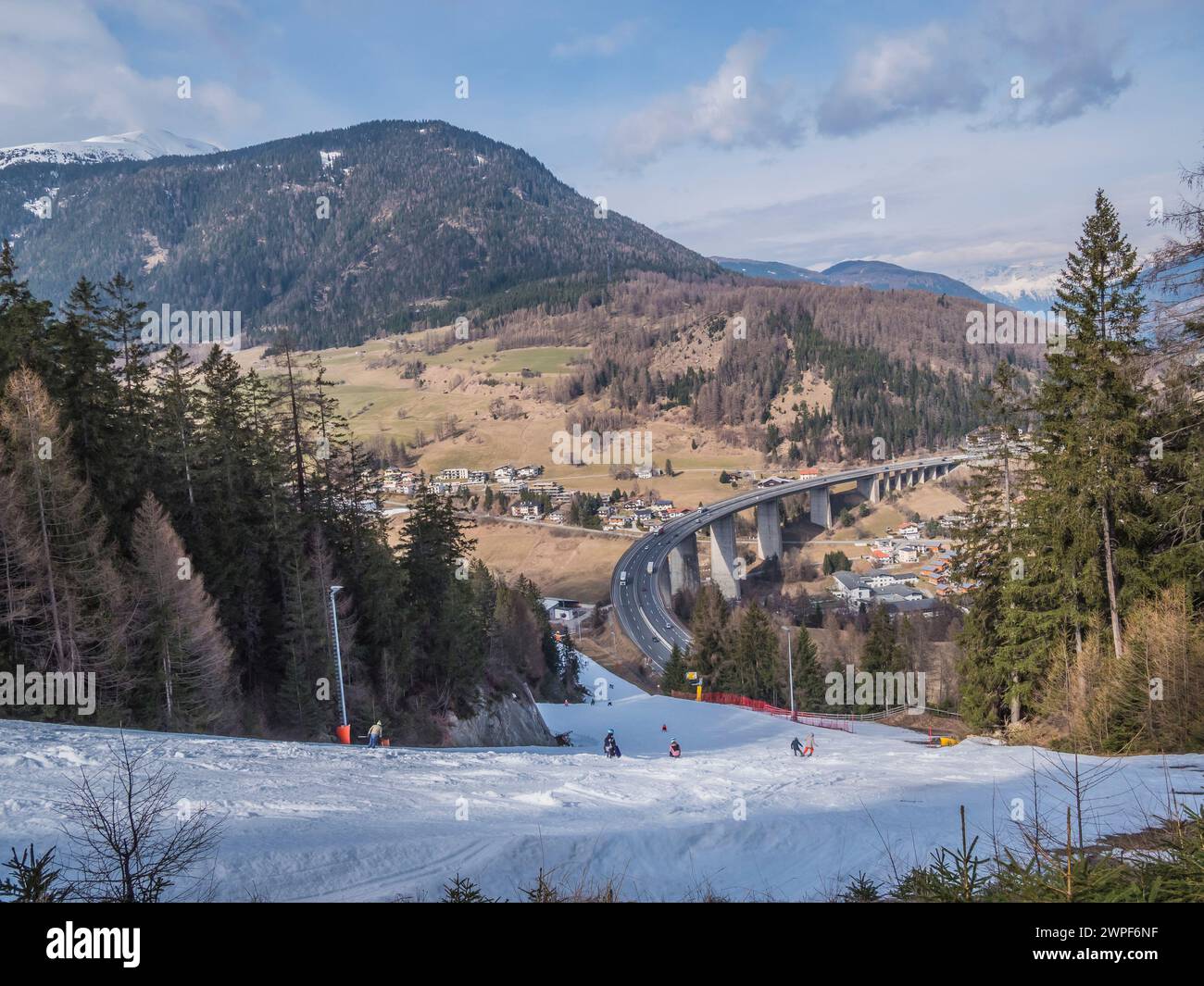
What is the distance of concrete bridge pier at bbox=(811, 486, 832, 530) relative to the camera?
151m

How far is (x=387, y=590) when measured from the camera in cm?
3453

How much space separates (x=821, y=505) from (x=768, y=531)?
21331mm

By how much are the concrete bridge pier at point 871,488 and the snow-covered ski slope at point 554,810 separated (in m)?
144

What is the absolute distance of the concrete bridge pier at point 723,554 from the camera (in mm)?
121062

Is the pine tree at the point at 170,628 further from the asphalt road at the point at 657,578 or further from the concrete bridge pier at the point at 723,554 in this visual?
the concrete bridge pier at the point at 723,554

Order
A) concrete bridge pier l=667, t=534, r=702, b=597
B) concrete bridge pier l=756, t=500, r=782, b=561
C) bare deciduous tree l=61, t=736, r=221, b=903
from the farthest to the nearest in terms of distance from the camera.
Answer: concrete bridge pier l=756, t=500, r=782, b=561 < concrete bridge pier l=667, t=534, r=702, b=597 < bare deciduous tree l=61, t=736, r=221, b=903

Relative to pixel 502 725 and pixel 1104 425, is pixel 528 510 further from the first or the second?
pixel 1104 425

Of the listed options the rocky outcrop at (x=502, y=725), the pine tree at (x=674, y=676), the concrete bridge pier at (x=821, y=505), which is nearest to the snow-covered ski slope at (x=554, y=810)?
the rocky outcrop at (x=502, y=725)

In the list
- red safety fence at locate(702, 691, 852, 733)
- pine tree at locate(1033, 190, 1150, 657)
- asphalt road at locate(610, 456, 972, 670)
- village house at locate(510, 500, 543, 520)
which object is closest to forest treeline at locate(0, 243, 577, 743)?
red safety fence at locate(702, 691, 852, 733)

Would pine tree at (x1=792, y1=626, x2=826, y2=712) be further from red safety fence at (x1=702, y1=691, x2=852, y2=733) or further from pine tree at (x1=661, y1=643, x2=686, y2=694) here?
pine tree at (x1=661, y1=643, x2=686, y2=694)

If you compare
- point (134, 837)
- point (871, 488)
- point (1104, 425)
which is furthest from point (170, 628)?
point (871, 488)

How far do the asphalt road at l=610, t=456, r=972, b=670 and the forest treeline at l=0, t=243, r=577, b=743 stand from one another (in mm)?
44180

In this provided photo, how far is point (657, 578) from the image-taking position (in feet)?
349
